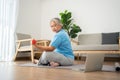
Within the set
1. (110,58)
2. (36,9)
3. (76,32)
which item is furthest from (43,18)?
(110,58)

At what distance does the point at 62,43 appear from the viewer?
269 centimetres

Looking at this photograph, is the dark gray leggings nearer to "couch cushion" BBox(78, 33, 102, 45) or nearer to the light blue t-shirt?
the light blue t-shirt

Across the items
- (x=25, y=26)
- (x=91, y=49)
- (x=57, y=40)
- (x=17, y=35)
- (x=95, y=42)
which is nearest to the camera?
(x=57, y=40)

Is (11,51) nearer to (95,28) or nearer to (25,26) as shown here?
(25,26)

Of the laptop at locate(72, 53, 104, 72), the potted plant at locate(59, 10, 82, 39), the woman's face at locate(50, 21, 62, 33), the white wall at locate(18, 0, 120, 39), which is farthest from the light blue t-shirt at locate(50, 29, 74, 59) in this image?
the white wall at locate(18, 0, 120, 39)

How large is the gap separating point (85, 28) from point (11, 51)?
206 cm

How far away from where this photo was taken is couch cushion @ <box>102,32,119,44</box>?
4844 millimetres

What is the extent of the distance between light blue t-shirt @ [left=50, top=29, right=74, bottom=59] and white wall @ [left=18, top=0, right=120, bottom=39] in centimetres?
279

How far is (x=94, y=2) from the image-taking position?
5.52 meters

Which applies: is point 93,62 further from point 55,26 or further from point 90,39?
point 90,39

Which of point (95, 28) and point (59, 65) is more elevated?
point (95, 28)

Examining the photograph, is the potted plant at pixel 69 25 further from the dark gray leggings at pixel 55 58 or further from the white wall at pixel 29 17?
the dark gray leggings at pixel 55 58

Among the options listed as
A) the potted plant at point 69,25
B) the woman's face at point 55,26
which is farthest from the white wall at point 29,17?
the woman's face at point 55,26

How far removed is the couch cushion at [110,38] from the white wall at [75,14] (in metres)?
→ 0.30
